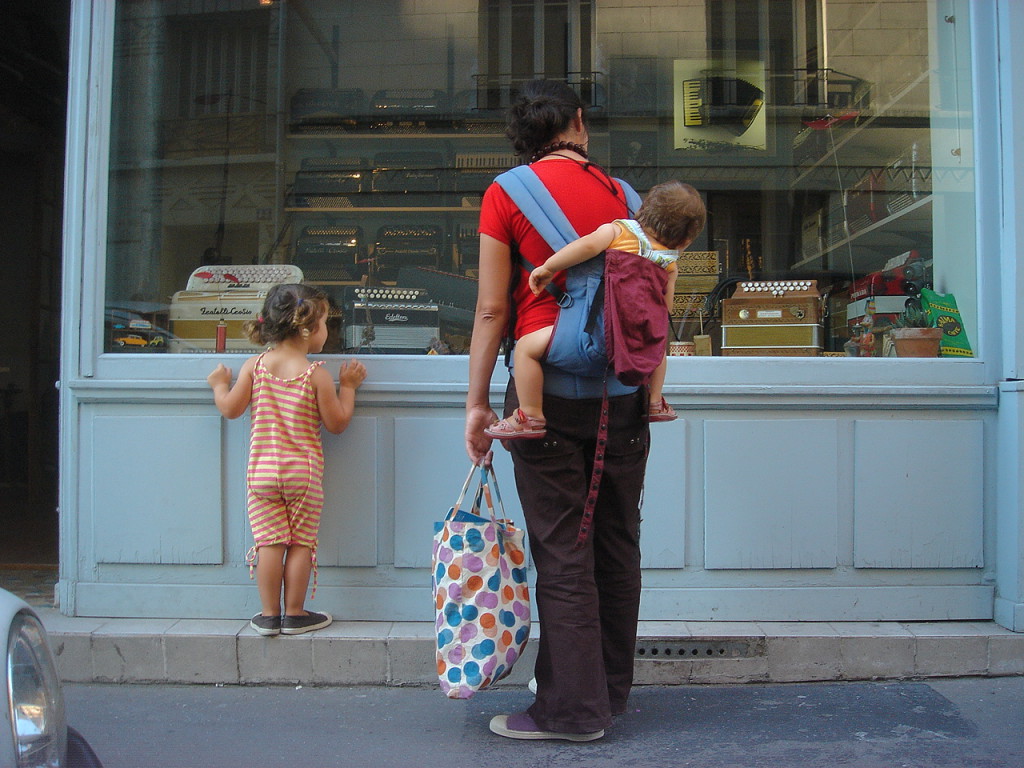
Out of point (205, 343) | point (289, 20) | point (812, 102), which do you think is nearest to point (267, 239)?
point (205, 343)

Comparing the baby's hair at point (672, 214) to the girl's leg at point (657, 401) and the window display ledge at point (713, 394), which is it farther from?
the window display ledge at point (713, 394)

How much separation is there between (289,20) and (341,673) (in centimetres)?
325

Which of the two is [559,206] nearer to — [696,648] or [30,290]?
[696,648]

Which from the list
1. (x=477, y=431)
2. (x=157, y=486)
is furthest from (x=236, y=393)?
(x=477, y=431)

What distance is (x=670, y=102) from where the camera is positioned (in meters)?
4.88

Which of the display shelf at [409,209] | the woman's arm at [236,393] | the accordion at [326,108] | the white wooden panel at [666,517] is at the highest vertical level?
the accordion at [326,108]

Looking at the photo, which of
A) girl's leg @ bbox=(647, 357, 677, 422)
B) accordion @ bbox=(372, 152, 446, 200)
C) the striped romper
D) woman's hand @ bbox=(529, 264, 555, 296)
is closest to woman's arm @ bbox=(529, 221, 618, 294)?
woman's hand @ bbox=(529, 264, 555, 296)

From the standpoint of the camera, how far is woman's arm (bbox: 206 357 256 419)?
11.4 ft

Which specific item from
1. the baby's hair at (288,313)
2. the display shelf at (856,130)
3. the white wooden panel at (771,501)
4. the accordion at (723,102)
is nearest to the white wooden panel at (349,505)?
the baby's hair at (288,313)

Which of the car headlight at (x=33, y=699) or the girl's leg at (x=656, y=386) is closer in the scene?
the car headlight at (x=33, y=699)

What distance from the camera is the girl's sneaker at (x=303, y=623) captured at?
346 cm

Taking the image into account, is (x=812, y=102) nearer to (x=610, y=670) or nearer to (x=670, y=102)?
(x=670, y=102)

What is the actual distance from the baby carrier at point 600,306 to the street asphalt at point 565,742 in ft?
3.86

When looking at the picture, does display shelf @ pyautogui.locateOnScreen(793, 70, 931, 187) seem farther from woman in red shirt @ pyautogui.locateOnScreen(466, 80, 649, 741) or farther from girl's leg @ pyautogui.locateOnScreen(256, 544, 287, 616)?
girl's leg @ pyautogui.locateOnScreen(256, 544, 287, 616)
